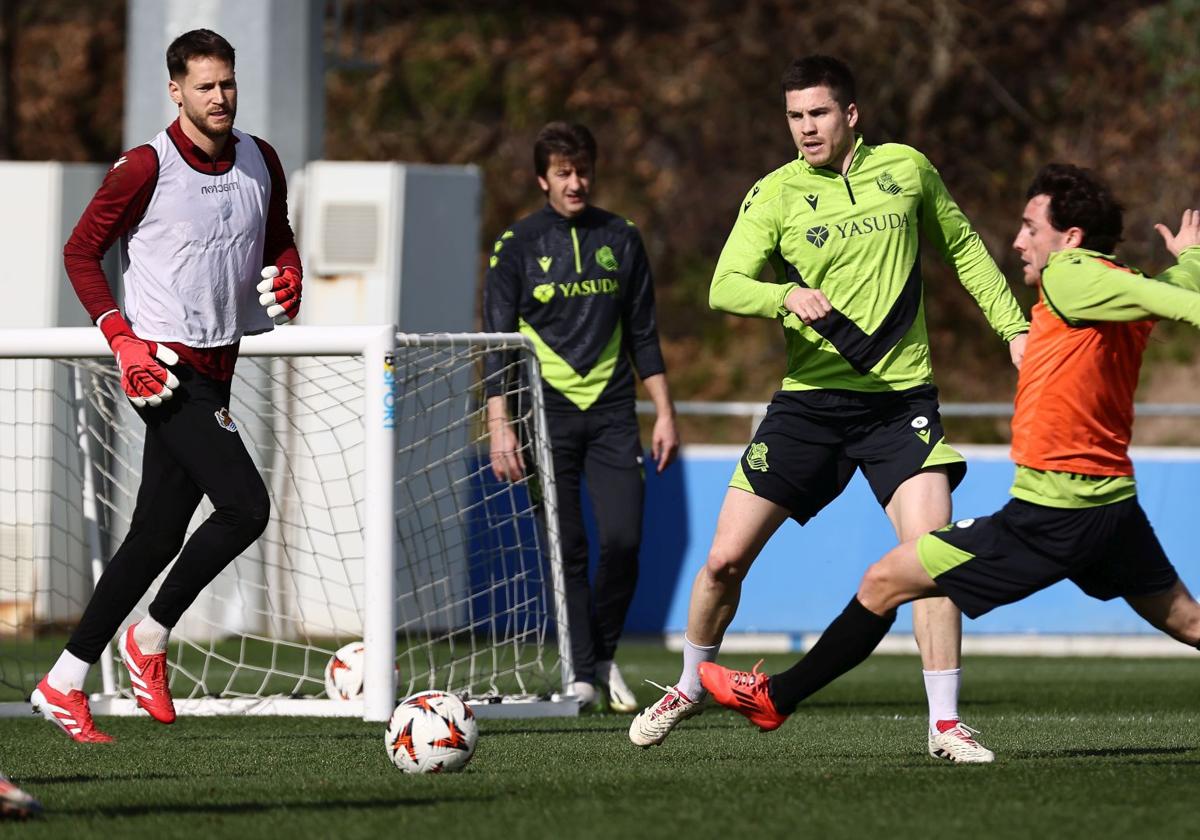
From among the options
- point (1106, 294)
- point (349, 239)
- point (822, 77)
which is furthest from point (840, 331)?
point (349, 239)

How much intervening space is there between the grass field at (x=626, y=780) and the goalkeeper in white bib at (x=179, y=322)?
362mm

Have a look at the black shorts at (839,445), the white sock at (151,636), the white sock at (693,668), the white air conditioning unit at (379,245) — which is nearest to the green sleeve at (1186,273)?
the black shorts at (839,445)

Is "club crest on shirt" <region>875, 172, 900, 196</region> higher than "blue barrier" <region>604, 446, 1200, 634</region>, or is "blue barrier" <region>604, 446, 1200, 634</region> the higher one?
"club crest on shirt" <region>875, 172, 900, 196</region>

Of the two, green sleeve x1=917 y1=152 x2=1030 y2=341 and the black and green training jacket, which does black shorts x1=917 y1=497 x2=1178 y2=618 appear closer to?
green sleeve x1=917 y1=152 x2=1030 y2=341

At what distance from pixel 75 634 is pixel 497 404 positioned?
81.9 inches

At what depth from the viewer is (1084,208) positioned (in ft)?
17.3

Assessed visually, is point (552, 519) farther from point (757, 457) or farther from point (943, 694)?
point (943, 694)

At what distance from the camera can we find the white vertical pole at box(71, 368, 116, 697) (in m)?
7.71

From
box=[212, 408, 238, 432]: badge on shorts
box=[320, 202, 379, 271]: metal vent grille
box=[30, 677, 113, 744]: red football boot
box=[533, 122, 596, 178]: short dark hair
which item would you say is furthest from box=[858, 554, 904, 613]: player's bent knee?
box=[320, 202, 379, 271]: metal vent grille

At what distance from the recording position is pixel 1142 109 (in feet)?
66.0

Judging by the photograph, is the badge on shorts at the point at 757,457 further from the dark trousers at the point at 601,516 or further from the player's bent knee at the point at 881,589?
the dark trousers at the point at 601,516

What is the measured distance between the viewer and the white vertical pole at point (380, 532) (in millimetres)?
6672

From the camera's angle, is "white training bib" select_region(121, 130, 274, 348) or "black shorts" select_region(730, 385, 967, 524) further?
"white training bib" select_region(121, 130, 274, 348)

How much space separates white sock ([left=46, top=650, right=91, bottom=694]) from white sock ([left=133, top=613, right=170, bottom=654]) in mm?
176
